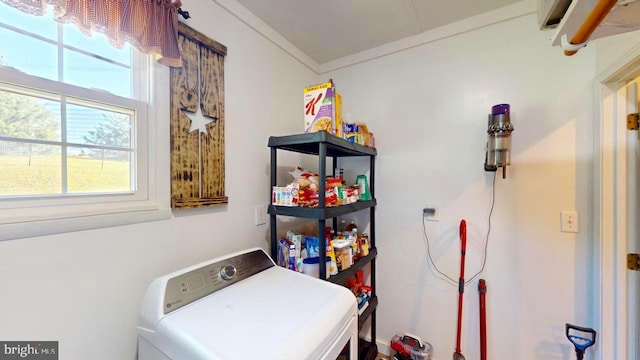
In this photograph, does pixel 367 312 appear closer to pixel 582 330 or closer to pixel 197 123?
pixel 582 330

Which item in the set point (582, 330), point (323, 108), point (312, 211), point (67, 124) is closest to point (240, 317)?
point (312, 211)

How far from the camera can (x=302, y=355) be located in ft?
2.16

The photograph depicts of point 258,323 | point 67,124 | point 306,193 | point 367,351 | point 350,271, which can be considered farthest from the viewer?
point 367,351

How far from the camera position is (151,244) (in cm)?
103

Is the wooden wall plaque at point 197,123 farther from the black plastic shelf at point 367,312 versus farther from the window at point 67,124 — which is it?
the black plastic shelf at point 367,312

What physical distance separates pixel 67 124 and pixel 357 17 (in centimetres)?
163

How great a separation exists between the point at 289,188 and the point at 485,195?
1284 millimetres

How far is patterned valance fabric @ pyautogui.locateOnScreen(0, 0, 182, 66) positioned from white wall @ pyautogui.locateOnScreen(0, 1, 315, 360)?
0.11 m

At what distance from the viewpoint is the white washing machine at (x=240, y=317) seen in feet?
2.15

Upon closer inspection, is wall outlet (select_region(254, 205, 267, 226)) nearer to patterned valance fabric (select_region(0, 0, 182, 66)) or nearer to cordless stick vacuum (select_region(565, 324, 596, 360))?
patterned valance fabric (select_region(0, 0, 182, 66))

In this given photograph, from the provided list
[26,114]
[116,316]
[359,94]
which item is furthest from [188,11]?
[116,316]

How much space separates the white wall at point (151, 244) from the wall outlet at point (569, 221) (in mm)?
1802

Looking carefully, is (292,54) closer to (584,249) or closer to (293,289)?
(293,289)

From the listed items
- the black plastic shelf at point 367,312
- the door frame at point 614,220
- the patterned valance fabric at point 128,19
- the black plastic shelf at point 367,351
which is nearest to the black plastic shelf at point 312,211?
the black plastic shelf at point 367,312
